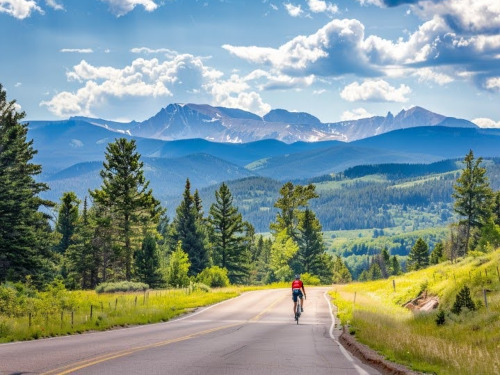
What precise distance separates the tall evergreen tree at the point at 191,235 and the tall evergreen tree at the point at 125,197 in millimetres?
Result: 17121

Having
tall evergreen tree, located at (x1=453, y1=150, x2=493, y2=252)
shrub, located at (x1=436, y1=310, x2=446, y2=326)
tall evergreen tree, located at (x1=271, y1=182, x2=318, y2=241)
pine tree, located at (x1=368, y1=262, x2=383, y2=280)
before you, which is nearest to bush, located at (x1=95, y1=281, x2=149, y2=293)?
shrub, located at (x1=436, y1=310, x2=446, y2=326)

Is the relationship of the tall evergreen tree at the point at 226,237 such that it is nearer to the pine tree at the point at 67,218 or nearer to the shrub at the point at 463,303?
the pine tree at the point at 67,218

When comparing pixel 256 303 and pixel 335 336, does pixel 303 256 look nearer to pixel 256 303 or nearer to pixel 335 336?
pixel 256 303

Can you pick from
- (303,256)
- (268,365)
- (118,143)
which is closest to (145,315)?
(268,365)

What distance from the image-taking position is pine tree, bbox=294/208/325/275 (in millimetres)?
89375

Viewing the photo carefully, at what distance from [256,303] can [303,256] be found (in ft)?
172

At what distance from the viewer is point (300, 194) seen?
279 ft

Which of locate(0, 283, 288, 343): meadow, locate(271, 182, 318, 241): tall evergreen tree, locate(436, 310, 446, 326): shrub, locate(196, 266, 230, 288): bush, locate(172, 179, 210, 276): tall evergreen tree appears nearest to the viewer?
locate(0, 283, 288, 343): meadow

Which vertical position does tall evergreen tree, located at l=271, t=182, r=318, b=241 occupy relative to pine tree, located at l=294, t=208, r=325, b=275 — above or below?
above

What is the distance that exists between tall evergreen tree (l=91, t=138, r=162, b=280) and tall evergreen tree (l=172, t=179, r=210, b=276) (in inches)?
674

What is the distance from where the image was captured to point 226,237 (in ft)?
261

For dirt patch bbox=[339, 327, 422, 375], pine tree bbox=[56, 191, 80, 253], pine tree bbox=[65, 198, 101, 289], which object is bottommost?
dirt patch bbox=[339, 327, 422, 375]

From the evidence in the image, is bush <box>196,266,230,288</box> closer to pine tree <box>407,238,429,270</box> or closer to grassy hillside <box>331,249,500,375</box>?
grassy hillside <box>331,249,500,375</box>

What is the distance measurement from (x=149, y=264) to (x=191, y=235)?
14777mm
